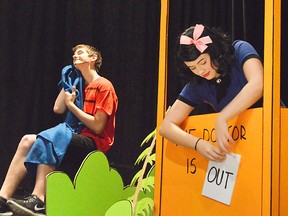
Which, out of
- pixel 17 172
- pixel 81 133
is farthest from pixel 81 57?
pixel 17 172

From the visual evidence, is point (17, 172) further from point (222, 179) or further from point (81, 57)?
point (222, 179)

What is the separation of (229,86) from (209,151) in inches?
8.0

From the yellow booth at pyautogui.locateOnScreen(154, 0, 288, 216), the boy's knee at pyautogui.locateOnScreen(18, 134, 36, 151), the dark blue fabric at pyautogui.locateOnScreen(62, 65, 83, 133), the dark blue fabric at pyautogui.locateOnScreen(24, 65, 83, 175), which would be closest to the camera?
the yellow booth at pyautogui.locateOnScreen(154, 0, 288, 216)

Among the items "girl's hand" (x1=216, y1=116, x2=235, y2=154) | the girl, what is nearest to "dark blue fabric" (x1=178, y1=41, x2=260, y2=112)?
the girl

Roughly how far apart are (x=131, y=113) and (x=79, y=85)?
0.72 meters

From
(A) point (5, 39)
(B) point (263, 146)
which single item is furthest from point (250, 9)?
(A) point (5, 39)

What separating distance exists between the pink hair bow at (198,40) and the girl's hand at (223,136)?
21 centimetres

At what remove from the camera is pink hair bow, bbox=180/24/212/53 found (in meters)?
1.35

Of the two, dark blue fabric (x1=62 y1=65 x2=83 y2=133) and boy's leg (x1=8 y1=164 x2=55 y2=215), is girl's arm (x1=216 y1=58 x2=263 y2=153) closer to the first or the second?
boy's leg (x1=8 y1=164 x2=55 y2=215)

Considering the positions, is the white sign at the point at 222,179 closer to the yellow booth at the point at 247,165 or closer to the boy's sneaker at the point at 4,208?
the yellow booth at the point at 247,165

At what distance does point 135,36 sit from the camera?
297 centimetres

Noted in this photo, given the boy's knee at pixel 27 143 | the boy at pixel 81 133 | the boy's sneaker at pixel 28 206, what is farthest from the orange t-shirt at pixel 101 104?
the boy's sneaker at pixel 28 206

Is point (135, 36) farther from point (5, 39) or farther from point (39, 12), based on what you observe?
point (5, 39)

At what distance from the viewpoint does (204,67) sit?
136 centimetres
